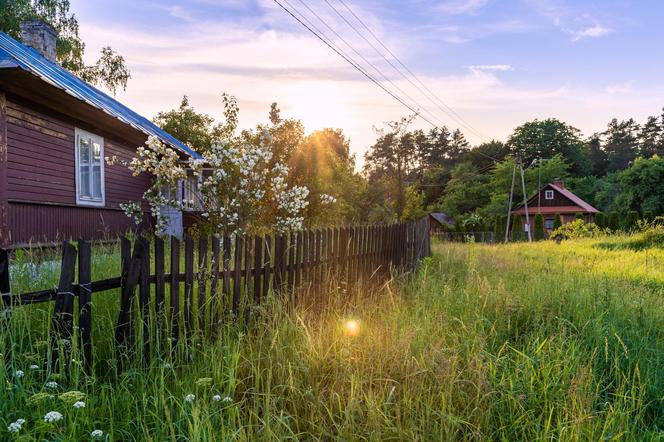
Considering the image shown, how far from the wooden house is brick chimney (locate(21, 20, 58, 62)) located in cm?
9

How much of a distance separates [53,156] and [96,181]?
1764mm

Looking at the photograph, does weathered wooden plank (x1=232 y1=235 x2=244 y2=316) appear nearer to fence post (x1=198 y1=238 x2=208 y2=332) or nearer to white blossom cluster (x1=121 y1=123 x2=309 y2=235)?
fence post (x1=198 y1=238 x2=208 y2=332)

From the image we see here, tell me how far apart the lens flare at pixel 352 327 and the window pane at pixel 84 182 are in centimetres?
878

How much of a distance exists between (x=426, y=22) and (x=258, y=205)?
6.19 metres

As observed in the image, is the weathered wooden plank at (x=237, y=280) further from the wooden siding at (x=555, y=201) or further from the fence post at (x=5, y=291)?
the wooden siding at (x=555, y=201)

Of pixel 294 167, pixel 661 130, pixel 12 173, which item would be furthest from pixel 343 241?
pixel 661 130

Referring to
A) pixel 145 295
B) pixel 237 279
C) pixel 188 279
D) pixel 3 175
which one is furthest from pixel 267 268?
pixel 3 175

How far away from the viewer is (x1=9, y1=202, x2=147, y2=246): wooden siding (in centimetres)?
823

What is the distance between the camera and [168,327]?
11.2 ft

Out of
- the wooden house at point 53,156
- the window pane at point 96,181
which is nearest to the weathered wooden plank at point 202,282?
the wooden house at point 53,156

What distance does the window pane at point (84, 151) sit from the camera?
10367 mm

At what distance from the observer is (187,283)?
353cm

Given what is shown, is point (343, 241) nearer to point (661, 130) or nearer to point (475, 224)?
point (475, 224)

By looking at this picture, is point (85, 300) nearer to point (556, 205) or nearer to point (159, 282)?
point (159, 282)
